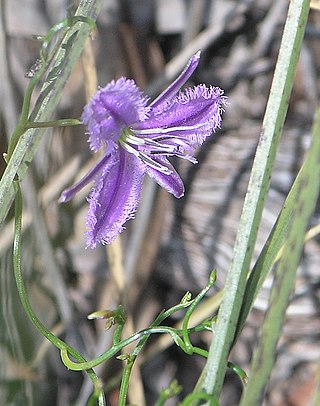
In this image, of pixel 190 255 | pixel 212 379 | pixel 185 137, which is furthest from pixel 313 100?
pixel 212 379

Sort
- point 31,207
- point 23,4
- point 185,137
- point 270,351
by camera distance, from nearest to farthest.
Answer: point 270,351 → point 185,137 → point 31,207 → point 23,4

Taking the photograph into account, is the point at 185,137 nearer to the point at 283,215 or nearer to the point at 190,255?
the point at 283,215

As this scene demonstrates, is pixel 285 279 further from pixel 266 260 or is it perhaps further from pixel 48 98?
pixel 48 98

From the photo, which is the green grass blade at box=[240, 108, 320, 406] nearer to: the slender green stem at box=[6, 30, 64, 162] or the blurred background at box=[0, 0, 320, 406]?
the slender green stem at box=[6, 30, 64, 162]

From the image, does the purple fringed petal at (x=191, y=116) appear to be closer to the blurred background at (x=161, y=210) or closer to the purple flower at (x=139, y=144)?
the purple flower at (x=139, y=144)

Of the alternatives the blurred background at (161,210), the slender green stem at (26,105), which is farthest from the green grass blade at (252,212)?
the blurred background at (161,210)

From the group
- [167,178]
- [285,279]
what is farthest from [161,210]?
[285,279]
